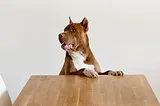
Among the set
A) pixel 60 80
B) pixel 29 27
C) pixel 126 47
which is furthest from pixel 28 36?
pixel 60 80

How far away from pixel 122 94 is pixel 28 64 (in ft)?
4.70

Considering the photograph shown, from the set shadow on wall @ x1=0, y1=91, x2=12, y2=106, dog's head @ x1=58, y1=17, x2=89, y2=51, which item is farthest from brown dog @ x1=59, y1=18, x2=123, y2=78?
shadow on wall @ x1=0, y1=91, x2=12, y2=106

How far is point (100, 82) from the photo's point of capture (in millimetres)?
1655

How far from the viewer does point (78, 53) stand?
186 cm

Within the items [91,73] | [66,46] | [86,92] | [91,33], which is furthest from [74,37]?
[91,33]

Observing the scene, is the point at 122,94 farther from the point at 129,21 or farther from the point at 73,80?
the point at 129,21

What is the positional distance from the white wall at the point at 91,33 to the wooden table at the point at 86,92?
2.96 ft

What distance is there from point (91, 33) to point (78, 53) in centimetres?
78

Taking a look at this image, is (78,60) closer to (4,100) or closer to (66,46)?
(66,46)

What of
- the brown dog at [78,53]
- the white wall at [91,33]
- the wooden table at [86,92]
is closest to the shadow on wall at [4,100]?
the wooden table at [86,92]

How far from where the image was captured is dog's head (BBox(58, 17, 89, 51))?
5.73 ft

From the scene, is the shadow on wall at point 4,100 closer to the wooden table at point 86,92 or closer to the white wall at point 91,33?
the wooden table at point 86,92

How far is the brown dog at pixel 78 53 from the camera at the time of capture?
1.78 m

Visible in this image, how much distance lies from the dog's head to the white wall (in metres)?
0.75
